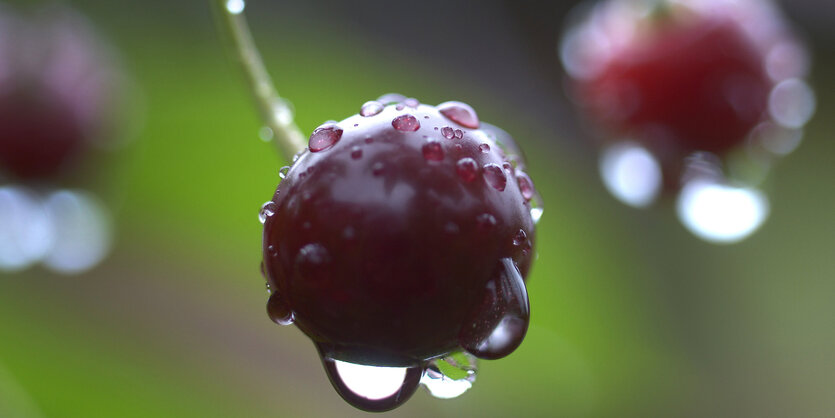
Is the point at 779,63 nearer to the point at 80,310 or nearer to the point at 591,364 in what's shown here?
the point at 591,364

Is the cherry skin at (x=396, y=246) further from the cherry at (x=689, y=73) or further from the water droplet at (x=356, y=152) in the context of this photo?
the cherry at (x=689, y=73)

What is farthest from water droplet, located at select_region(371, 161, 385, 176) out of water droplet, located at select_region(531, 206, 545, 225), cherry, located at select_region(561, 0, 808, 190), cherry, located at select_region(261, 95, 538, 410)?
cherry, located at select_region(561, 0, 808, 190)

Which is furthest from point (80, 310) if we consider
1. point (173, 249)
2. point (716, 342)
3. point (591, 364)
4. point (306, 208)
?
point (716, 342)

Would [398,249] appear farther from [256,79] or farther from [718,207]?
[718,207]

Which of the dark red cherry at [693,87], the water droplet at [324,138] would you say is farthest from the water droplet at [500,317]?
the dark red cherry at [693,87]

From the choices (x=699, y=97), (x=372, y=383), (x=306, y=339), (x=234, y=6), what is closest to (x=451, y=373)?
(x=372, y=383)

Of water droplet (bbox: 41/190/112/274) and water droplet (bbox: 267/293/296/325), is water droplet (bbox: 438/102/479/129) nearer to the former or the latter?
water droplet (bbox: 267/293/296/325)
